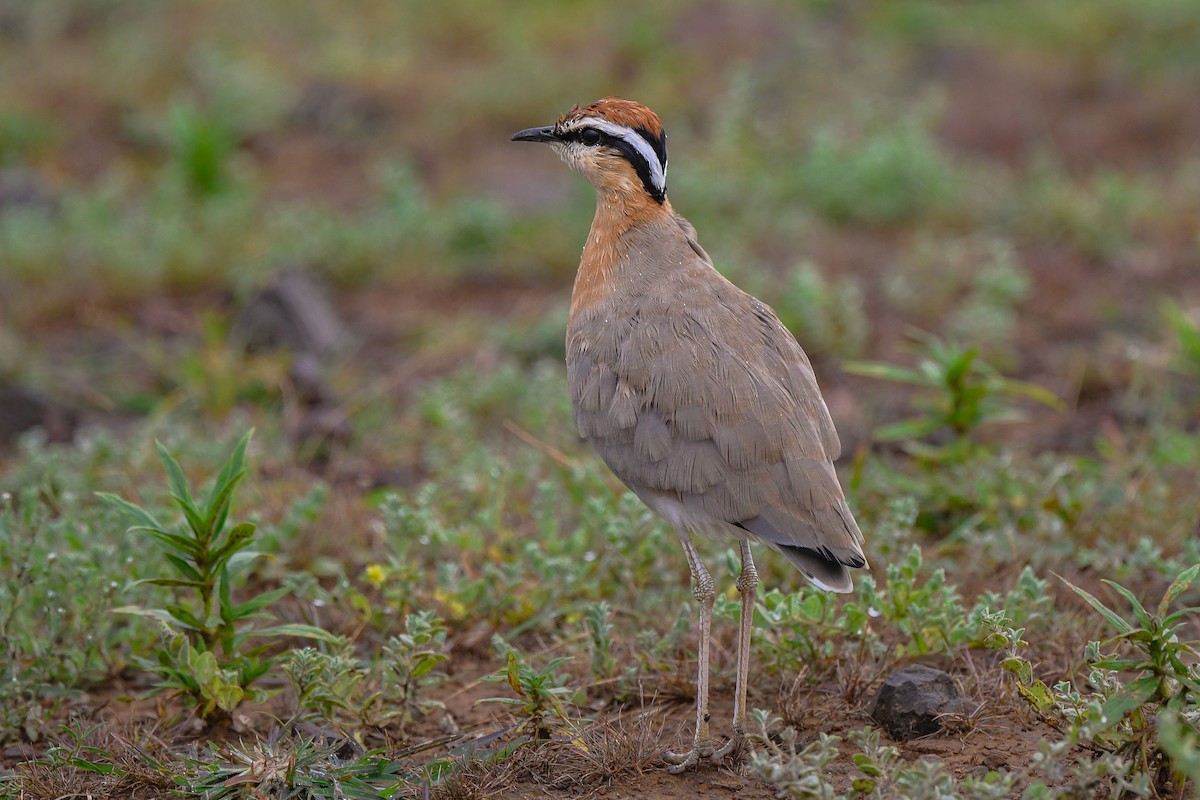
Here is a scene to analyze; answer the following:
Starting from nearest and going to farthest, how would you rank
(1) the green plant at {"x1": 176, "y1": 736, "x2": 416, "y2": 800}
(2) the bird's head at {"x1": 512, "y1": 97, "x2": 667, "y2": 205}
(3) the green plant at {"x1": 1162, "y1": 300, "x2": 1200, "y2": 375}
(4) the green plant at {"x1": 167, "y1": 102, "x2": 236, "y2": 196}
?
(1) the green plant at {"x1": 176, "y1": 736, "x2": 416, "y2": 800} → (2) the bird's head at {"x1": 512, "y1": 97, "x2": 667, "y2": 205} → (3) the green plant at {"x1": 1162, "y1": 300, "x2": 1200, "y2": 375} → (4) the green plant at {"x1": 167, "y1": 102, "x2": 236, "y2": 196}

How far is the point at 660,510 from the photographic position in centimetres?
389

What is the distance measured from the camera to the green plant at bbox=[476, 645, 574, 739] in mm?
3641

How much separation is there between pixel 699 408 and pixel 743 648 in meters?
0.71

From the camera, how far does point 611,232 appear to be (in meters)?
4.36

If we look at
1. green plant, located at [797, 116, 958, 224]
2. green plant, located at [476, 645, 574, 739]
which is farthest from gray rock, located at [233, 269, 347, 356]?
green plant, located at [476, 645, 574, 739]

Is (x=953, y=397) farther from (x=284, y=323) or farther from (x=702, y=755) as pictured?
(x=284, y=323)

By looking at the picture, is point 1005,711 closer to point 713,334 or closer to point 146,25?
point 713,334

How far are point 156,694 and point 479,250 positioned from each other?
525 cm

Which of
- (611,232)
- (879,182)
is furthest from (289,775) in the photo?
(879,182)

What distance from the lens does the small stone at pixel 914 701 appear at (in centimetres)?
373

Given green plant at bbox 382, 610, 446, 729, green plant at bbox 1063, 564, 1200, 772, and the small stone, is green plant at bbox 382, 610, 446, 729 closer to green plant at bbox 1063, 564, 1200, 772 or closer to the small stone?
the small stone

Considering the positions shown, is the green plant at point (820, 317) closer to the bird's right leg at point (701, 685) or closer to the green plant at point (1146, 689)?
the bird's right leg at point (701, 685)

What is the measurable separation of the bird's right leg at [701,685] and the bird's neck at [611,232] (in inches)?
36.8

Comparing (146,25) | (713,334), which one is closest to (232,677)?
(713,334)
